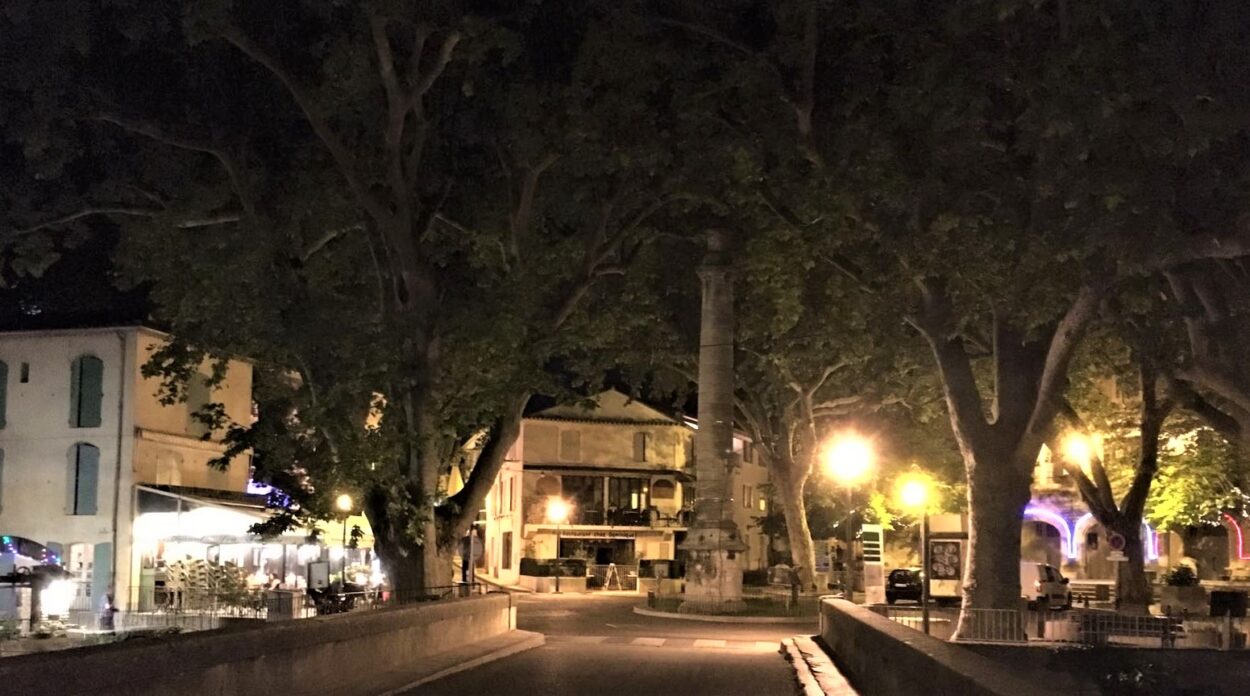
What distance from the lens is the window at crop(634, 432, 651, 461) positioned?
226 ft

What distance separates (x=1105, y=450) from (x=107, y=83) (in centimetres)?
3864

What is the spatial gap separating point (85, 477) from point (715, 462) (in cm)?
1883

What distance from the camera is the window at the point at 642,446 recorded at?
226 ft

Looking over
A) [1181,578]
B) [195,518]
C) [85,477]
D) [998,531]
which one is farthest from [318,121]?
[1181,578]

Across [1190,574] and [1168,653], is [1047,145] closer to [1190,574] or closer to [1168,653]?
[1168,653]

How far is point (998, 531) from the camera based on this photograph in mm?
24453

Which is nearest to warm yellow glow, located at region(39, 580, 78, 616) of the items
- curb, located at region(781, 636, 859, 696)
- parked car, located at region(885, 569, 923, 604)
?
curb, located at region(781, 636, 859, 696)

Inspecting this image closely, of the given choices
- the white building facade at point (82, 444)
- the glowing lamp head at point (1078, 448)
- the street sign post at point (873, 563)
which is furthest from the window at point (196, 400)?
the glowing lamp head at point (1078, 448)

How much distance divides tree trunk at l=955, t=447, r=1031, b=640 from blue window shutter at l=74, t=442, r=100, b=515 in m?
23.3

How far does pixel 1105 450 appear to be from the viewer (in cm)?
4750

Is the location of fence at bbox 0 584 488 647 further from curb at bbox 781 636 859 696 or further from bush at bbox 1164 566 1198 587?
bush at bbox 1164 566 1198 587

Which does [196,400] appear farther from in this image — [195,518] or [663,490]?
[663,490]

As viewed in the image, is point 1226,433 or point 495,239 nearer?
point 495,239

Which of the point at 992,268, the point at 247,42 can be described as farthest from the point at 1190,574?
the point at 247,42
